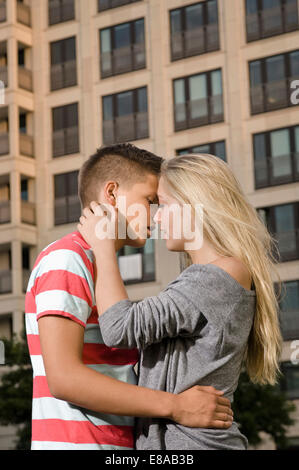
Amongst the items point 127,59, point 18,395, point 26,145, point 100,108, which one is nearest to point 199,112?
point 127,59

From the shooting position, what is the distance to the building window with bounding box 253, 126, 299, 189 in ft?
105

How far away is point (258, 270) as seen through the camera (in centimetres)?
369

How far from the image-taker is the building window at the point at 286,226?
31484 millimetres

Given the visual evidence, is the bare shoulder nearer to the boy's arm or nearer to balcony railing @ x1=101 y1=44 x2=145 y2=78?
the boy's arm

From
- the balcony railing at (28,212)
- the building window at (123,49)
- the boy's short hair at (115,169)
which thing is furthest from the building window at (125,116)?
the boy's short hair at (115,169)

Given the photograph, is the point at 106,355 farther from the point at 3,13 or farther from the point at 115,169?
the point at 3,13

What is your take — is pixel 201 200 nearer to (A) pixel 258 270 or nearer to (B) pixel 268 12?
(A) pixel 258 270

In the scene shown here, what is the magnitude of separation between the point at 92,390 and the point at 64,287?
406mm

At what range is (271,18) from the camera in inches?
1302

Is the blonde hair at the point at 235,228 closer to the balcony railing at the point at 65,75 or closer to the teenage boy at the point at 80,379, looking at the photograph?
the teenage boy at the point at 80,379

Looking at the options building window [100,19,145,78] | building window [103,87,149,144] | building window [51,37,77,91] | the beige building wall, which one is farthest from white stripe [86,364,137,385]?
building window [51,37,77,91]

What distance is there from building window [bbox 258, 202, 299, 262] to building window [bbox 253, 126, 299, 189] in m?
0.97

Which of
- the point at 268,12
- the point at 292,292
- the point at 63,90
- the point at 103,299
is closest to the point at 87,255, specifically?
the point at 103,299

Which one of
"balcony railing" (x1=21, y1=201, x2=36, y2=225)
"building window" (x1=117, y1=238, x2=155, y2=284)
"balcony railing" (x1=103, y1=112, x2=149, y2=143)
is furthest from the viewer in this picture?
"balcony railing" (x1=21, y1=201, x2=36, y2=225)
